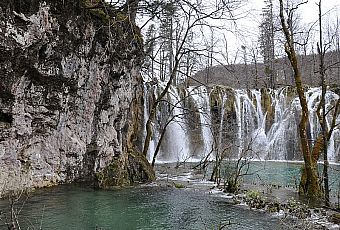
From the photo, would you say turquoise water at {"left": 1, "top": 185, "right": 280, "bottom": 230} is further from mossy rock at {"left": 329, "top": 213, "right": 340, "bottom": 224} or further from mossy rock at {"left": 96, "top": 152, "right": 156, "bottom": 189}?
mossy rock at {"left": 329, "top": 213, "right": 340, "bottom": 224}

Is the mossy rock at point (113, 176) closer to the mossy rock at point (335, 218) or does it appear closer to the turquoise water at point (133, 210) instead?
the turquoise water at point (133, 210)

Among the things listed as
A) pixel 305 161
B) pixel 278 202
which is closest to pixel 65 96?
pixel 278 202

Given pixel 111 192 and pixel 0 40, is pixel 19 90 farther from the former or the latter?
pixel 111 192

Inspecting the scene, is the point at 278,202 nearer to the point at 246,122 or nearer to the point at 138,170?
the point at 138,170

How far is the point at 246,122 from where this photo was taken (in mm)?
30156

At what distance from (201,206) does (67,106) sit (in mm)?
6119

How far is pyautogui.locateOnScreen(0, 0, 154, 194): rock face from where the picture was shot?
11.2 meters

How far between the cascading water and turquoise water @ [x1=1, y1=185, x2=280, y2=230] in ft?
49.2

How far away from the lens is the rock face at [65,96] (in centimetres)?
1118

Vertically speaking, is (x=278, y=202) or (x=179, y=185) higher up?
(x=179, y=185)

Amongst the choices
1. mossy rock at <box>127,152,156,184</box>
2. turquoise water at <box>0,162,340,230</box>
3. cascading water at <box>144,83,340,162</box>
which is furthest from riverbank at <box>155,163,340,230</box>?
cascading water at <box>144,83,340,162</box>

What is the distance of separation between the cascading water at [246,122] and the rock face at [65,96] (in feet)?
38.0

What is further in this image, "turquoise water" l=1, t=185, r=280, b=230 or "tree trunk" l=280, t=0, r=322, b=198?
"tree trunk" l=280, t=0, r=322, b=198

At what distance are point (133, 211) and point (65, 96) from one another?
5.46 m
